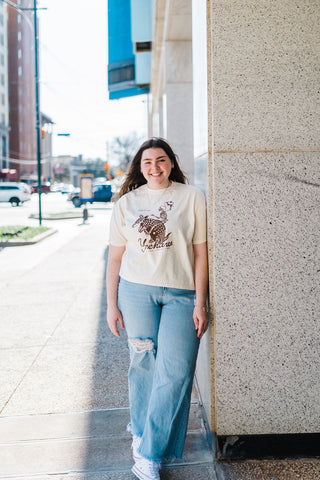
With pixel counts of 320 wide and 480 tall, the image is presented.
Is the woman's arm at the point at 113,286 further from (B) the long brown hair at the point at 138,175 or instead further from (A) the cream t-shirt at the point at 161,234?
(B) the long brown hair at the point at 138,175

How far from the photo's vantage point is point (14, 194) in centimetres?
4138

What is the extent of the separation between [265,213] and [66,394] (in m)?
2.26

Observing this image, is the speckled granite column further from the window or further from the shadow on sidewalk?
the window

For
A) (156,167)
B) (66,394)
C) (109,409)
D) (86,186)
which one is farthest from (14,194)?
(156,167)

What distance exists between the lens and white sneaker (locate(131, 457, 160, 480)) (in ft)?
9.11

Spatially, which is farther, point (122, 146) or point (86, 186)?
point (122, 146)

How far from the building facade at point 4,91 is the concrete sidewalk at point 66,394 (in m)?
79.0

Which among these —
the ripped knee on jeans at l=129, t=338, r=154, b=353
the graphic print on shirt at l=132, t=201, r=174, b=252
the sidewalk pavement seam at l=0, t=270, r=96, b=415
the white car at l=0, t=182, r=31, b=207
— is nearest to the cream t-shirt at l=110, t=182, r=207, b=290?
the graphic print on shirt at l=132, t=201, r=174, b=252

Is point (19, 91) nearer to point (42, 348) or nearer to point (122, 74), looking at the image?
point (122, 74)

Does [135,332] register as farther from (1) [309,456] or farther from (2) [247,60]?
(2) [247,60]

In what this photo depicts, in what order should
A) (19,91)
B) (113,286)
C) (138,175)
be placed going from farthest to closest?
(19,91)
(138,175)
(113,286)

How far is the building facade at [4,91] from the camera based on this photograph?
81.6 metres

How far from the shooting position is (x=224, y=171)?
2.92 metres

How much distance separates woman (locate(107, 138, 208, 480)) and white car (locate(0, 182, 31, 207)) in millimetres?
39856
